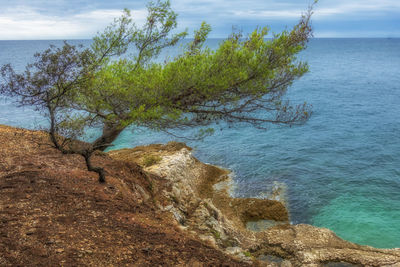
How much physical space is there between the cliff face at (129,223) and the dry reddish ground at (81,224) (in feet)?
0.09

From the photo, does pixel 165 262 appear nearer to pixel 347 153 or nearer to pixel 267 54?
pixel 267 54

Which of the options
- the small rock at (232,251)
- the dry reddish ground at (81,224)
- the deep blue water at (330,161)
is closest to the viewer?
the dry reddish ground at (81,224)

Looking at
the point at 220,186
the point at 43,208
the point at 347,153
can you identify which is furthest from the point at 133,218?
the point at 347,153

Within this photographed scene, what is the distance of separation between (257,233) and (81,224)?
11.3m

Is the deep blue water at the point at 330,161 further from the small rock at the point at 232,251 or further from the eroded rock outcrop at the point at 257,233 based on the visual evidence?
the small rock at the point at 232,251

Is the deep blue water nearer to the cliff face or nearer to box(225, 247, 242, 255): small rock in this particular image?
the cliff face

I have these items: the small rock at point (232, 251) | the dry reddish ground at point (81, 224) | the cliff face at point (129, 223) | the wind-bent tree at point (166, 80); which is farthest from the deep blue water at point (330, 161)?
the small rock at point (232, 251)

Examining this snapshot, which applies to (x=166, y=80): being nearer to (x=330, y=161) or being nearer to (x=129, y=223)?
(x=129, y=223)

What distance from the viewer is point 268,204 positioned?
2122 centimetres

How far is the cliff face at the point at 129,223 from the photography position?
8.37m

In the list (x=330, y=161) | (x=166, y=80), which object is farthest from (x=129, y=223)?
(x=330, y=161)

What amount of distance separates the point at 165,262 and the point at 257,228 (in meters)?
11.6

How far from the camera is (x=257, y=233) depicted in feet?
57.4

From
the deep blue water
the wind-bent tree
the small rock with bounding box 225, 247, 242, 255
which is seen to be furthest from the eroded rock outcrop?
the wind-bent tree
